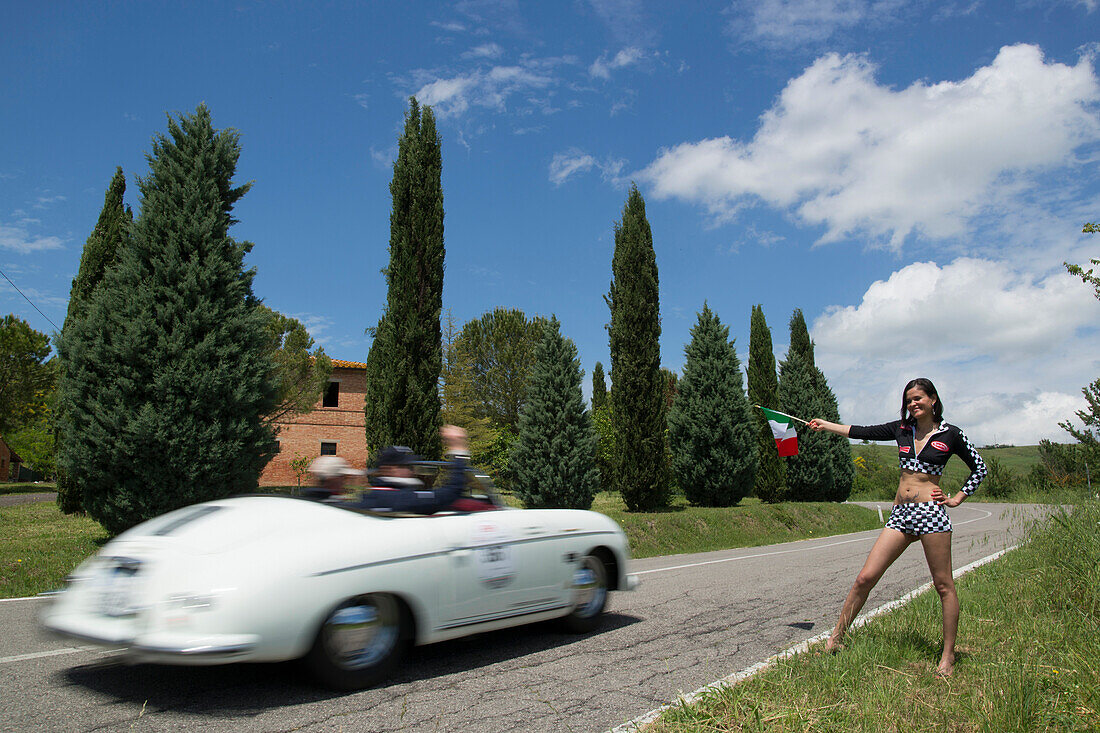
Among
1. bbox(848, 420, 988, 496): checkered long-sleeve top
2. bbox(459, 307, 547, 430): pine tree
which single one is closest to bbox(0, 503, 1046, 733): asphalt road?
bbox(848, 420, 988, 496): checkered long-sleeve top

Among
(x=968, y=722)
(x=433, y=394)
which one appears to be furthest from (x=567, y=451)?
(x=968, y=722)

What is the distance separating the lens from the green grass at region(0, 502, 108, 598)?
841cm

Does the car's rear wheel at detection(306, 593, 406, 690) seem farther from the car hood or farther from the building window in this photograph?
the building window

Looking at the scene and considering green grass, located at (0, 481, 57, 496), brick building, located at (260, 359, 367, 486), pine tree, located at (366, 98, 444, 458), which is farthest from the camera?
brick building, located at (260, 359, 367, 486)

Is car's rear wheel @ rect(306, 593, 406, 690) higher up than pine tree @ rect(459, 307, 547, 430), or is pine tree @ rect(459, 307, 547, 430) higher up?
pine tree @ rect(459, 307, 547, 430)

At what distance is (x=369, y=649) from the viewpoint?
4.18 m

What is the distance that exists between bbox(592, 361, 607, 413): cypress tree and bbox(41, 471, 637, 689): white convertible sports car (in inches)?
1700

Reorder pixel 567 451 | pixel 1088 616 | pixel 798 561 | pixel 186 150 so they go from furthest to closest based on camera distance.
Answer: pixel 567 451 < pixel 798 561 < pixel 186 150 < pixel 1088 616

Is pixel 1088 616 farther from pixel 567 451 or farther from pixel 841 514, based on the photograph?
pixel 841 514

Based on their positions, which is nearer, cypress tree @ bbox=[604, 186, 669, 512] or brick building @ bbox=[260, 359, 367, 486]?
cypress tree @ bbox=[604, 186, 669, 512]

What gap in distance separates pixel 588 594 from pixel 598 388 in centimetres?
4616

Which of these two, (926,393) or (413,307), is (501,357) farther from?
(926,393)

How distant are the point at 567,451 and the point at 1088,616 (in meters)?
14.4

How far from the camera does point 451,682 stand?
4336 mm
